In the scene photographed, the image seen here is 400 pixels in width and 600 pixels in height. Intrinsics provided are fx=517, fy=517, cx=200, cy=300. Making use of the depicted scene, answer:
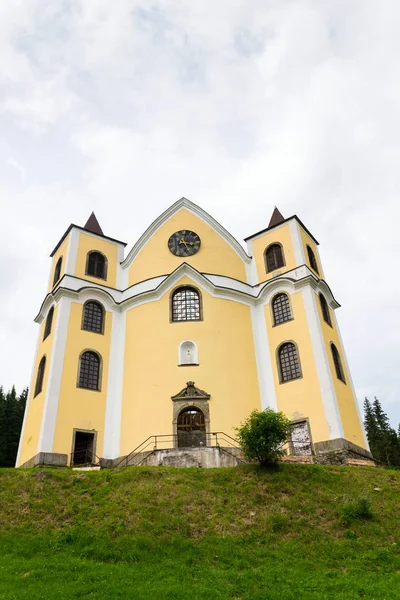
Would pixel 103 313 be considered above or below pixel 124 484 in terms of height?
above

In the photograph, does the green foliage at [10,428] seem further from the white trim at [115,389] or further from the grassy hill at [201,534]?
the grassy hill at [201,534]

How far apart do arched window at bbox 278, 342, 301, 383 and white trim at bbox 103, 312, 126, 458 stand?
9055 millimetres

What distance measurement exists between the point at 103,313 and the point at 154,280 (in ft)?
12.2

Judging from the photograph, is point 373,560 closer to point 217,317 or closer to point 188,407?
point 188,407

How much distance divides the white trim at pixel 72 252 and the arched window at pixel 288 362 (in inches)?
531

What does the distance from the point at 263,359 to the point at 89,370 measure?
993 cm

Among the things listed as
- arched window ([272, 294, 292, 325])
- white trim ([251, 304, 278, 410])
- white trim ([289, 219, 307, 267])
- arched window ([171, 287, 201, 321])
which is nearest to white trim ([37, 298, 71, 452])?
arched window ([171, 287, 201, 321])

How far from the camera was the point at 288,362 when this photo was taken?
95.0 feet

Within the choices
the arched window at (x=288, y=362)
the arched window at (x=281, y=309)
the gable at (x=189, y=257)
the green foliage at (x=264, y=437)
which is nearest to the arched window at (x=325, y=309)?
the arched window at (x=281, y=309)

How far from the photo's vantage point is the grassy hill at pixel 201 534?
477 inches

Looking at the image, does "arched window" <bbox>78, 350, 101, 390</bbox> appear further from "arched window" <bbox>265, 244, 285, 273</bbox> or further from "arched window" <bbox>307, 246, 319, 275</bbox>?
"arched window" <bbox>307, 246, 319, 275</bbox>

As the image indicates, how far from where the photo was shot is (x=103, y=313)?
3148 cm

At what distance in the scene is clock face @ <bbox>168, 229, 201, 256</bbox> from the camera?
33625mm

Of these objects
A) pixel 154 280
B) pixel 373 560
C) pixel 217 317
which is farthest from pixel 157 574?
pixel 154 280
